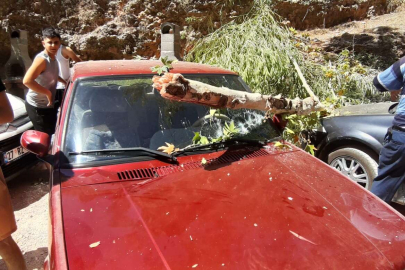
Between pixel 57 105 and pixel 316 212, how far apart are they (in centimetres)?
373

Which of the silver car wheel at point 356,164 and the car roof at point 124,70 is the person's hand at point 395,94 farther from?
the car roof at point 124,70

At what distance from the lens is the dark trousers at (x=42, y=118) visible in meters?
3.86

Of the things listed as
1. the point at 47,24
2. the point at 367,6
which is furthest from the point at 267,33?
the point at 367,6

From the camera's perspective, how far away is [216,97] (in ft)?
7.35

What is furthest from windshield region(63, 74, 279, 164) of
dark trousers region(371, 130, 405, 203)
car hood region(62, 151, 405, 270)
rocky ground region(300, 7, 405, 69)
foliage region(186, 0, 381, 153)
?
rocky ground region(300, 7, 405, 69)

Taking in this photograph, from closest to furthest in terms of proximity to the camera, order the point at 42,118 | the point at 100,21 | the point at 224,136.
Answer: the point at 224,136 → the point at 42,118 → the point at 100,21

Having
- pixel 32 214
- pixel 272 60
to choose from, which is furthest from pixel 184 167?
pixel 272 60

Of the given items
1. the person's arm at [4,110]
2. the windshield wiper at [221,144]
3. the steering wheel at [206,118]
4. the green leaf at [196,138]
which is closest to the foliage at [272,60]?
the steering wheel at [206,118]

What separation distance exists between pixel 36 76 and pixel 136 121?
6.21 ft

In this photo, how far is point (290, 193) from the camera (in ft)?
6.22

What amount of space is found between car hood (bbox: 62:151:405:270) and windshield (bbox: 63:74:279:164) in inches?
10.1

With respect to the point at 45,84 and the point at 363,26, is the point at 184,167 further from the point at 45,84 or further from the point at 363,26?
the point at 363,26

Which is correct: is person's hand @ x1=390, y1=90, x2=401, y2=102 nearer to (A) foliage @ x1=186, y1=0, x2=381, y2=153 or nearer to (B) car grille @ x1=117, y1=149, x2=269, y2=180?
(A) foliage @ x1=186, y1=0, x2=381, y2=153

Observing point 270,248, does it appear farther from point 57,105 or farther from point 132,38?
point 132,38
